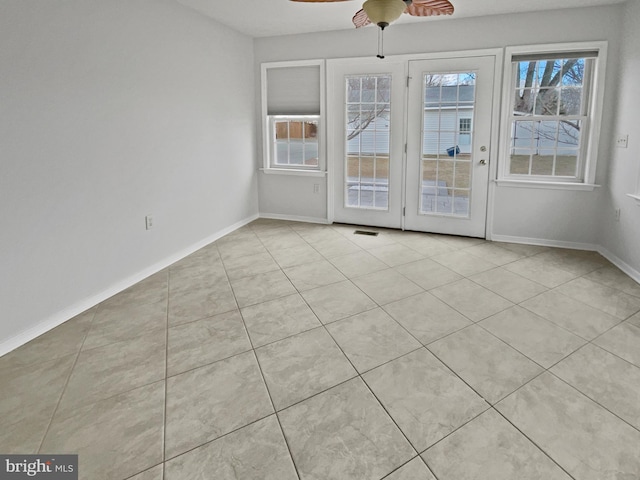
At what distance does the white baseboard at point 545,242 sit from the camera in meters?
4.20

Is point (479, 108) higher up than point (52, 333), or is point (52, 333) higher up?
point (479, 108)

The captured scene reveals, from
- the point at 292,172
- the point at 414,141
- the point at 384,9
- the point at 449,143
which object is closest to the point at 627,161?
the point at 449,143

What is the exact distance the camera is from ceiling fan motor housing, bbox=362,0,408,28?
227 centimetres

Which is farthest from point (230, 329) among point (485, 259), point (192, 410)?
point (485, 259)

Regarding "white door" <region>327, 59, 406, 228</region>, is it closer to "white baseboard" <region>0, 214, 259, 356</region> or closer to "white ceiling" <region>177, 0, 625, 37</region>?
"white ceiling" <region>177, 0, 625, 37</region>

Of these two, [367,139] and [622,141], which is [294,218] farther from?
[622,141]

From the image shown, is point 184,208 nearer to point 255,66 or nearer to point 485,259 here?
point 255,66

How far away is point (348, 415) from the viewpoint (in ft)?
5.96

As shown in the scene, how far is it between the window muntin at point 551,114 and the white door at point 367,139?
1.24 metres

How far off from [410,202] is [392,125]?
Answer: 3.09ft

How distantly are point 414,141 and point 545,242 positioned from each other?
182cm

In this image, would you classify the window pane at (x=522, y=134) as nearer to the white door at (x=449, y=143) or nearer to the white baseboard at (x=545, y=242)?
the white door at (x=449, y=143)

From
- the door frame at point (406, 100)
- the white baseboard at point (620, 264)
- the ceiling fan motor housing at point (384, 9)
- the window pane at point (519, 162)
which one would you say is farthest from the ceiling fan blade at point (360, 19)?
the white baseboard at point (620, 264)

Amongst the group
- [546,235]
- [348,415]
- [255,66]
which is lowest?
[348,415]
